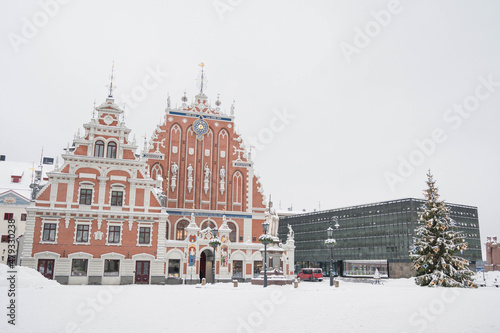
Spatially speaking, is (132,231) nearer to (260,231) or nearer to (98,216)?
(98,216)

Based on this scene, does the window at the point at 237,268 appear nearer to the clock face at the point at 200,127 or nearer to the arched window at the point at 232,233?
the arched window at the point at 232,233

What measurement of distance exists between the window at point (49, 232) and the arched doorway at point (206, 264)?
1548cm

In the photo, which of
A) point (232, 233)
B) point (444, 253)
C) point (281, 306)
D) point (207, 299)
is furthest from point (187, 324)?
point (232, 233)

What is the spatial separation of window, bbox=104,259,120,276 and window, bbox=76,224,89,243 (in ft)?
9.48

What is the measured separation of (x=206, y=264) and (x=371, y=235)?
36.7m

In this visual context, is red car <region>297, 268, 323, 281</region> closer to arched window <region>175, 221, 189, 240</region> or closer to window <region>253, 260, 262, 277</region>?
window <region>253, 260, 262, 277</region>

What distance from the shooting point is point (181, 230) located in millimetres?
48906

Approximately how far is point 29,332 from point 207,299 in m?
10.5

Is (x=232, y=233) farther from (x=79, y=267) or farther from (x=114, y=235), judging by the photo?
(x=79, y=267)

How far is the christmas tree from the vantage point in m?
32.8

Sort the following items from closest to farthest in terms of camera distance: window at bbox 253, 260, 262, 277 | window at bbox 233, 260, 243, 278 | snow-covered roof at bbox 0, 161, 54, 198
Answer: window at bbox 233, 260, 243, 278 < window at bbox 253, 260, 262, 277 < snow-covered roof at bbox 0, 161, 54, 198

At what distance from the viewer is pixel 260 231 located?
51.2m

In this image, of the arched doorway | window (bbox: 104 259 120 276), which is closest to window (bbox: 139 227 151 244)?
window (bbox: 104 259 120 276)

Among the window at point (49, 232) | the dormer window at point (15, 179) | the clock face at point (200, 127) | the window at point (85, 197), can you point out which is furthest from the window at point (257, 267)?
the dormer window at point (15, 179)
